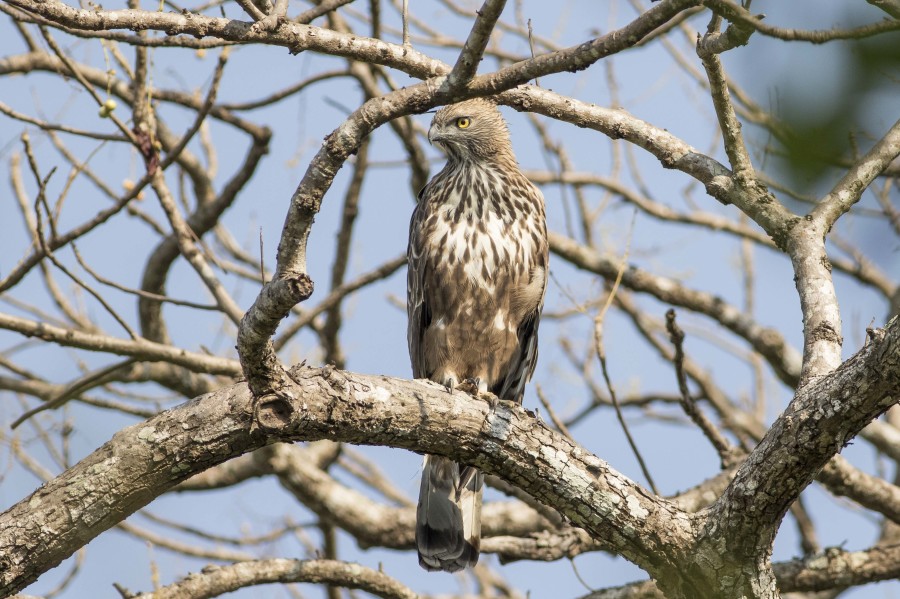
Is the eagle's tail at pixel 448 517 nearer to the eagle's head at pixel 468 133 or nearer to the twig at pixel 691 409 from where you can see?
the twig at pixel 691 409

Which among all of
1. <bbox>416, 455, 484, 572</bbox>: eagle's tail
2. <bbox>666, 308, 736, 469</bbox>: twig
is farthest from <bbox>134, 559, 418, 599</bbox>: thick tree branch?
<bbox>666, 308, 736, 469</bbox>: twig

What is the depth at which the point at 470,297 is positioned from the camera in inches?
206

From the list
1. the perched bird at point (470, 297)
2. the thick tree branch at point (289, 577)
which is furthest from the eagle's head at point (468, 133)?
the thick tree branch at point (289, 577)

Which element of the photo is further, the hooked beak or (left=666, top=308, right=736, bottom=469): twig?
the hooked beak

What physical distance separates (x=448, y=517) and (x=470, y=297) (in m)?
1.16

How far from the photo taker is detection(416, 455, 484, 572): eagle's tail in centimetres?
484

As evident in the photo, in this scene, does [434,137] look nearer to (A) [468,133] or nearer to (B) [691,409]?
(A) [468,133]

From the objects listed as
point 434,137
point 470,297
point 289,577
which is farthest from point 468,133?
point 289,577

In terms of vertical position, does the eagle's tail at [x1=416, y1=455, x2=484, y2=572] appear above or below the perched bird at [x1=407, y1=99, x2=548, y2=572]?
below

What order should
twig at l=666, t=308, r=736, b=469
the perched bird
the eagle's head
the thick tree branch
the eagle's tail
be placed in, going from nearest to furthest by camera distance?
the thick tree branch, twig at l=666, t=308, r=736, b=469, the eagle's tail, the perched bird, the eagle's head

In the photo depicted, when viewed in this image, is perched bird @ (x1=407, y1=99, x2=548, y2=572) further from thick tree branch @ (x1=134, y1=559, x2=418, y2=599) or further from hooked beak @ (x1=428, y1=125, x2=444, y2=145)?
thick tree branch @ (x1=134, y1=559, x2=418, y2=599)

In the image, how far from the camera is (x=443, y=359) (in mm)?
5371

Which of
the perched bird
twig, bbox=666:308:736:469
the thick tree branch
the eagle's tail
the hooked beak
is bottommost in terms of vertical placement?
the thick tree branch

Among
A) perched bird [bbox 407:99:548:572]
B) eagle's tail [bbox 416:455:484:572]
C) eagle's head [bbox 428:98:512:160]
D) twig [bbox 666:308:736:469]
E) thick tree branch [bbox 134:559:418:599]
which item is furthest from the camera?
eagle's head [bbox 428:98:512:160]
